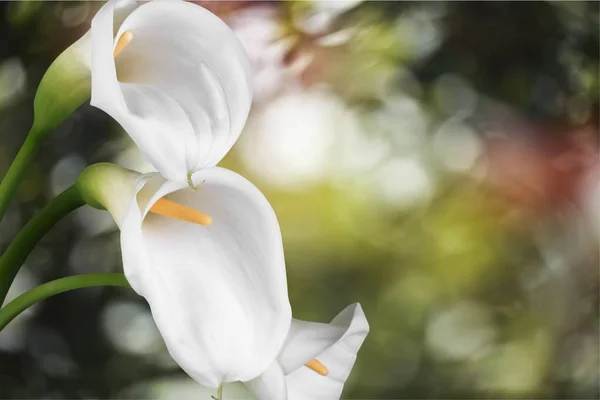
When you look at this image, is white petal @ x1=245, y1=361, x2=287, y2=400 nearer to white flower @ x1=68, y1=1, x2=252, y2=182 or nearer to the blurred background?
white flower @ x1=68, y1=1, x2=252, y2=182

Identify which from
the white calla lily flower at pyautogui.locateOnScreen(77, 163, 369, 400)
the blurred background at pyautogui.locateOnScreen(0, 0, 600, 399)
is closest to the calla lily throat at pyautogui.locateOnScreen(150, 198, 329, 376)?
the white calla lily flower at pyautogui.locateOnScreen(77, 163, 369, 400)

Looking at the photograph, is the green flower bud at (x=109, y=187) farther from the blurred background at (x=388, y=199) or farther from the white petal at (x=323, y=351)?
the blurred background at (x=388, y=199)

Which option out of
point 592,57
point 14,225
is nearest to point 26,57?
point 14,225

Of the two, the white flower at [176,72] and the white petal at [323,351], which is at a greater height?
the white flower at [176,72]

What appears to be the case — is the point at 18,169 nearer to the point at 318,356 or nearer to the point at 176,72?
the point at 176,72

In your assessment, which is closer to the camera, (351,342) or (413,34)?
(351,342)

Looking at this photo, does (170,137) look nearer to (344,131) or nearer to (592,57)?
(344,131)

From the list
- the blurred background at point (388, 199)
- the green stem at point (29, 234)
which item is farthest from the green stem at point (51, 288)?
the blurred background at point (388, 199)
